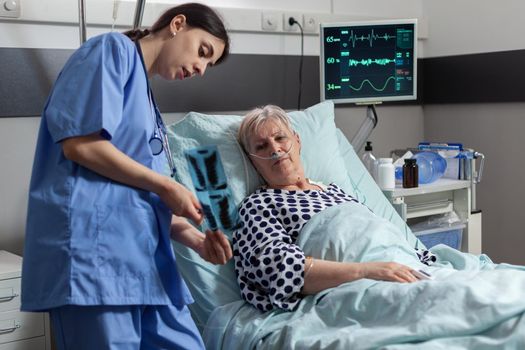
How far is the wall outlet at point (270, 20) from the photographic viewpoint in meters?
3.26

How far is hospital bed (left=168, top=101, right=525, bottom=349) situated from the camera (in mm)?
1907

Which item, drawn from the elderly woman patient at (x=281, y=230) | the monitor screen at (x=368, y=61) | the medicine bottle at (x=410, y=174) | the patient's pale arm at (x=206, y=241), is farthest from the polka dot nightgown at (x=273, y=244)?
the monitor screen at (x=368, y=61)

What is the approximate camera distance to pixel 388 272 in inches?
77.0

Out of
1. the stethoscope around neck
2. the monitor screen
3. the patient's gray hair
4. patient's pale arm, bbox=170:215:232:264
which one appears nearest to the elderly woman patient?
the patient's gray hair

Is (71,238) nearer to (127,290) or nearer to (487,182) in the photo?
(127,290)

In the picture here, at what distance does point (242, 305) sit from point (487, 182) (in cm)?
199

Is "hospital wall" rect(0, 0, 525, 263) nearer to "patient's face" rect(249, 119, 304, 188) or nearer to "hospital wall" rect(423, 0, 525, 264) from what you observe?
"hospital wall" rect(423, 0, 525, 264)

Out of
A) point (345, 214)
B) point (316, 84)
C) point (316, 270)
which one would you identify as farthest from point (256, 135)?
point (316, 84)

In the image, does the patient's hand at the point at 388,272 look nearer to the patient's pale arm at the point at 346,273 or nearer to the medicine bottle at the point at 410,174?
the patient's pale arm at the point at 346,273

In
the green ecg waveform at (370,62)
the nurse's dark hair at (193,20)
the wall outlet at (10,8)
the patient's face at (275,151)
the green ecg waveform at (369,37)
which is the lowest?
the patient's face at (275,151)

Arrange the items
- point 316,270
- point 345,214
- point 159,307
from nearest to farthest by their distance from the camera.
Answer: point 159,307
point 316,270
point 345,214

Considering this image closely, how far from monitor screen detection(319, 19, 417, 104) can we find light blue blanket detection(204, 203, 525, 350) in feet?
3.38

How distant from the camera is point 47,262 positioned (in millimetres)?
1502

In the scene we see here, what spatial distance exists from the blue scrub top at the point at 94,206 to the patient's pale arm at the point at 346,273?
1.77 ft
